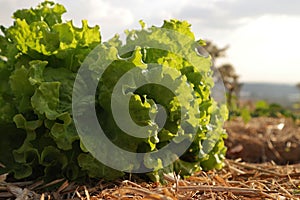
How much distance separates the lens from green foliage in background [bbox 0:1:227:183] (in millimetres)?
2287

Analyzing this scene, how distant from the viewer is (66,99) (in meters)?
2.37

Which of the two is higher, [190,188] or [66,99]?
[66,99]

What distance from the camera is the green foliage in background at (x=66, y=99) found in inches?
90.0

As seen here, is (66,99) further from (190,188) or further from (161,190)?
(190,188)

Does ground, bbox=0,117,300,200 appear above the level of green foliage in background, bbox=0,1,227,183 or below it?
below

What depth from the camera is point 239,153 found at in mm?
4859

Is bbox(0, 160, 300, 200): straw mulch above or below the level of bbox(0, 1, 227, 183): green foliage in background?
below

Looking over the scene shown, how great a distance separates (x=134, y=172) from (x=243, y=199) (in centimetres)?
59

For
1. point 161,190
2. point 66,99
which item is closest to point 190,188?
point 161,190

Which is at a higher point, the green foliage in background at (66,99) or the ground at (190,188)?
the green foliage in background at (66,99)

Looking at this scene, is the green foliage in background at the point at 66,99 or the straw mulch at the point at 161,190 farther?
the green foliage in background at the point at 66,99

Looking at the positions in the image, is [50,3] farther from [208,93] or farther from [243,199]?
[243,199]

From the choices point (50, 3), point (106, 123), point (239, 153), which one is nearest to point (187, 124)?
point (106, 123)

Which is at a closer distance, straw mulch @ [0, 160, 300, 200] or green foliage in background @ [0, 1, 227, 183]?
straw mulch @ [0, 160, 300, 200]
